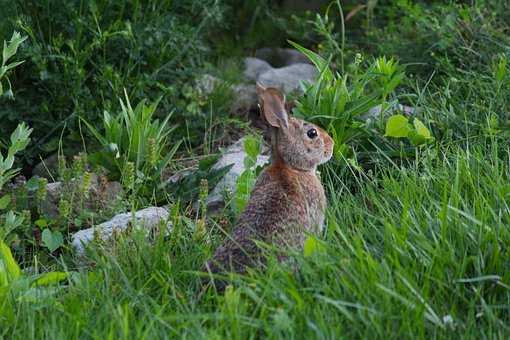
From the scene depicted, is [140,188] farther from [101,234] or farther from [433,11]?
[433,11]

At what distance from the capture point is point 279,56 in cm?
848

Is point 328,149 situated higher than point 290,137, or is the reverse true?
point 290,137

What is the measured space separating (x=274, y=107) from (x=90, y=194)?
1.32 meters

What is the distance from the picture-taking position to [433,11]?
273 inches

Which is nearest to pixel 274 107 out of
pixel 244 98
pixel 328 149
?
pixel 328 149

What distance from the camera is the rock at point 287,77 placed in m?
7.37

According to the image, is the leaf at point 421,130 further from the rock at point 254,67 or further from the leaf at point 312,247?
the rock at point 254,67

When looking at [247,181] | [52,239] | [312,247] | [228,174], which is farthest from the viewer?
[228,174]

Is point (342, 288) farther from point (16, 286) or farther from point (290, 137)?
point (16, 286)

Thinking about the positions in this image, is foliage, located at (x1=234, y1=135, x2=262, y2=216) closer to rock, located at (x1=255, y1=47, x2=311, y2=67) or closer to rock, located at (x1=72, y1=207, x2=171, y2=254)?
rock, located at (x1=72, y1=207, x2=171, y2=254)

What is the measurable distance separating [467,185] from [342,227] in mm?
643

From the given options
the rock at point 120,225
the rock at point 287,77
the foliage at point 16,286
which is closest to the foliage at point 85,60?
the rock at point 287,77

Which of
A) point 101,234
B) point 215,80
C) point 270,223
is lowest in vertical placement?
point 215,80

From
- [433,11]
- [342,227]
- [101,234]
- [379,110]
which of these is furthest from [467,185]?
[433,11]
